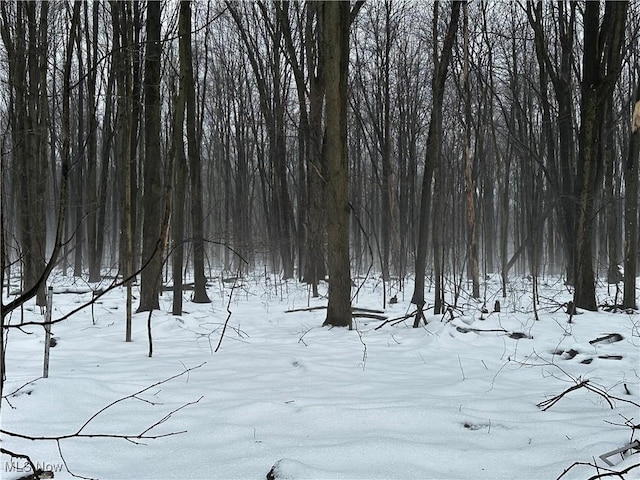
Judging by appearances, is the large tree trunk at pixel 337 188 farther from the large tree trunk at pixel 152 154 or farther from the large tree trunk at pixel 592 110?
the large tree trunk at pixel 592 110

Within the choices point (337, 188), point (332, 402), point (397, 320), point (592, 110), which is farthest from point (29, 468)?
point (592, 110)

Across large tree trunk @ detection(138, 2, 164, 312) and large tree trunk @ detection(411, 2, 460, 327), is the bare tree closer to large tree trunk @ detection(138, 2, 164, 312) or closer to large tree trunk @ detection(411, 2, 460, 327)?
large tree trunk @ detection(411, 2, 460, 327)

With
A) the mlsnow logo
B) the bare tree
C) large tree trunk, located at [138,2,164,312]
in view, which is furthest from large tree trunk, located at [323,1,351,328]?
the mlsnow logo

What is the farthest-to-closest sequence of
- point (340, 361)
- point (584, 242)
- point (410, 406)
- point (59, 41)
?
point (59, 41)
point (584, 242)
point (340, 361)
point (410, 406)

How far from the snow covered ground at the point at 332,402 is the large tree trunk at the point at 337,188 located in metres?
0.42

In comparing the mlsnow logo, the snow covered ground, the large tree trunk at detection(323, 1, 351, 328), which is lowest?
the snow covered ground

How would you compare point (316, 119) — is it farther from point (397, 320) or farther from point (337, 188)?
point (397, 320)

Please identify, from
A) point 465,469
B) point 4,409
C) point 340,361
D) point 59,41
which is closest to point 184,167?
point 340,361

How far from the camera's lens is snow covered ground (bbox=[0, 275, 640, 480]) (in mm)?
2193

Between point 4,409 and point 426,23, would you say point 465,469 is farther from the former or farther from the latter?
point 426,23

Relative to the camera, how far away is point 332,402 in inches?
122

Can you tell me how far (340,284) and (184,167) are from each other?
319 cm

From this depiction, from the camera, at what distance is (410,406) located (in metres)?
2.96

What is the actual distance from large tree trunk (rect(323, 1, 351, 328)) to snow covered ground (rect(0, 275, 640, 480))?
0.42 m
